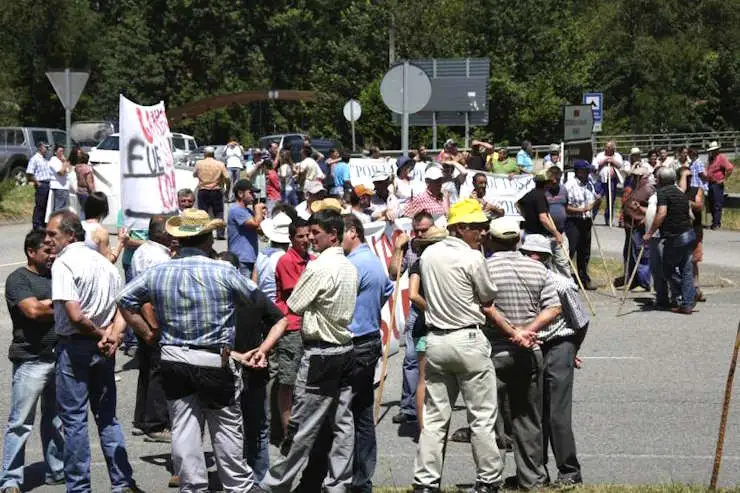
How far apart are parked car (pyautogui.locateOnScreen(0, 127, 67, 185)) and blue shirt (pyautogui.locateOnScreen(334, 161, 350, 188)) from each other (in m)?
13.1

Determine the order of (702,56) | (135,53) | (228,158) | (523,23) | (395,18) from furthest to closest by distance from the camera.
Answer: (135,53)
(702,56)
(523,23)
(395,18)
(228,158)

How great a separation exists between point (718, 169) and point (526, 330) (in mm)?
21746

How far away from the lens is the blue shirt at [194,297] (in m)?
7.09

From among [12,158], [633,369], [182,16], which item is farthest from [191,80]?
[633,369]

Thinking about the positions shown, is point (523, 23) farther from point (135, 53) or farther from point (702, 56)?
point (135, 53)

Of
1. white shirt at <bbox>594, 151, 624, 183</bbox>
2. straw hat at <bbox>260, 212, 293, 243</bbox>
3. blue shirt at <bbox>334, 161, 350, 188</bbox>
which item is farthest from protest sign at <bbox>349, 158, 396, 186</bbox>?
straw hat at <bbox>260, 212, 293, 243</bbox>

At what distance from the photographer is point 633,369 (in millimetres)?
12648

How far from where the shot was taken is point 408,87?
54.9 feet

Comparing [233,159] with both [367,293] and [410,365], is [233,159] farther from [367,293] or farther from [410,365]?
[367,293]

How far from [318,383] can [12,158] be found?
31.0 metres

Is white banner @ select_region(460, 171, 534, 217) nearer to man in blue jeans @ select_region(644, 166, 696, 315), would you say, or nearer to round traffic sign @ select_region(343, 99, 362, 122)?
man in blue jeans @ select_region(644, 166, 696, 315)

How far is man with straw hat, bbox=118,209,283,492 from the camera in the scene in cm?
710

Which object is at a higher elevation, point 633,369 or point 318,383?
point 318,383

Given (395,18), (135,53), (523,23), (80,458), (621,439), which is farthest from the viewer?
(135,53)
